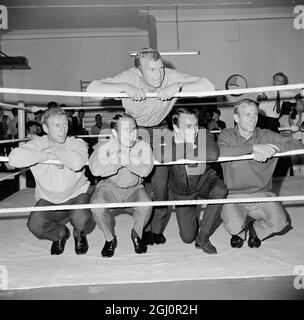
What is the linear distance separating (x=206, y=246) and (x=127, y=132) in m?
0.64

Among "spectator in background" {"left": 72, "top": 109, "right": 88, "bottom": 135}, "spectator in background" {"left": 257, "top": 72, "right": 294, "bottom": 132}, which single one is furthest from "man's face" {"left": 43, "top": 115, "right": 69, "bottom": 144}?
"spectator in background" {"left": 72, "top": 109, "right": 88, "bottom": 135}

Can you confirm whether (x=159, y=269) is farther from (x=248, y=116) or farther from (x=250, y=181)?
(x=248, y=116)

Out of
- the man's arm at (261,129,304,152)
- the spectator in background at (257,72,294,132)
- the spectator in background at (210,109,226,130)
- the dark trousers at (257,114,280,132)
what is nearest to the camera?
the man's arm at (261,129,304,152)

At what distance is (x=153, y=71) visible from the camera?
188cm

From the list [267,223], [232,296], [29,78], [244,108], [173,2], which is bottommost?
[232,296]

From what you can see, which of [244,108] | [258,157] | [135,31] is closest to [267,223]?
[258,157]

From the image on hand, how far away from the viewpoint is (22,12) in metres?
6.46

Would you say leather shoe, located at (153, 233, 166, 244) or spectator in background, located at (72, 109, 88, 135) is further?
spectator in background, located at (72, 109, 88, 135)

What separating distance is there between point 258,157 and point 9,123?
16.8ft

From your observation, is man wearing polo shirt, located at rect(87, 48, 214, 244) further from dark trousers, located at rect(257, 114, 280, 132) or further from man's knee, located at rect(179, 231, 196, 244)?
dark trousers, located at rect(257, 114, 280, 132)

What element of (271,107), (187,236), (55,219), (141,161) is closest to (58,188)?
(55,219)

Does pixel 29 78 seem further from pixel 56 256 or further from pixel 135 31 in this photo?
pixel 56 256

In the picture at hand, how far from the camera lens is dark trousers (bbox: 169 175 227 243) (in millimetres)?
1942

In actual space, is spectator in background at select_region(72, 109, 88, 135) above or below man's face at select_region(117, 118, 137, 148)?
above
